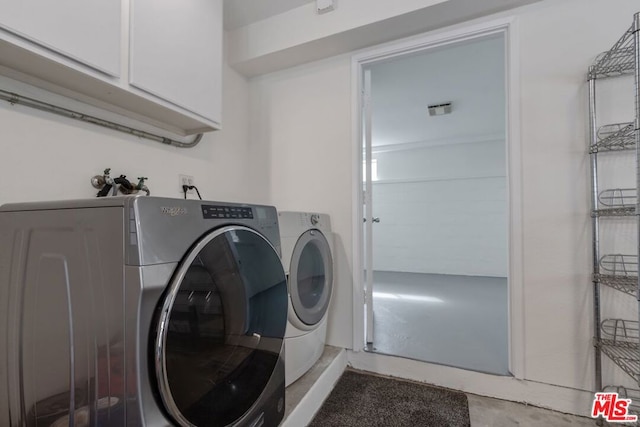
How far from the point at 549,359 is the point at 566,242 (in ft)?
2.05

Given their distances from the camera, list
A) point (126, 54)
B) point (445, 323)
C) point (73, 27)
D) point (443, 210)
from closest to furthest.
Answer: point (73, 27)
point (126, 54)
point (445, 323)
point (443, 210)

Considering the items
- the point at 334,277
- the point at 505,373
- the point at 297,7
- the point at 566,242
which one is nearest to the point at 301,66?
the point at 297,7

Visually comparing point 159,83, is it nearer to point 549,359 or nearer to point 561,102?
point 561,102

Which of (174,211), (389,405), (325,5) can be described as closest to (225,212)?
(174,211)

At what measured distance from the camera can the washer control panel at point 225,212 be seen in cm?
78

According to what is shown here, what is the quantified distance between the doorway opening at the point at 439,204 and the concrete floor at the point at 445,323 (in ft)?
0.04

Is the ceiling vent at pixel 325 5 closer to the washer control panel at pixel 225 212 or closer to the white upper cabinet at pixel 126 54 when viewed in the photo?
the white upper cabinet at pixel 126 54

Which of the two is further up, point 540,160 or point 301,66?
point 301,66

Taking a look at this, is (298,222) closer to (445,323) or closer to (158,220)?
(158,220)

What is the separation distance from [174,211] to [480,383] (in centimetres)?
183

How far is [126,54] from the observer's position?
1171 millimetres

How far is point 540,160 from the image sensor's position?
1.53 metres

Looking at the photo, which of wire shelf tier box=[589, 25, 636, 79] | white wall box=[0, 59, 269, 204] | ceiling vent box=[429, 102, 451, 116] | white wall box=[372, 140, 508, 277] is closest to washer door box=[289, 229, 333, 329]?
white wall box=[0, 59, 269, 204]

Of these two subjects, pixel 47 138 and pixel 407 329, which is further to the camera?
pixel 407 329
